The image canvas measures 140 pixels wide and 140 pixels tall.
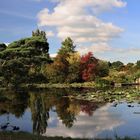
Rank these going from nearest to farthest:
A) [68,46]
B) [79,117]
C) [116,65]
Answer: [79,117]
[68,46]
[116,65]

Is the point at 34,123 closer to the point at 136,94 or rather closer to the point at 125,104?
the point at 125,104

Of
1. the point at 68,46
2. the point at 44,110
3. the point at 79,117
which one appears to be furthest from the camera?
the point at 68,46

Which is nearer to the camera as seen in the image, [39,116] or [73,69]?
[39,116]

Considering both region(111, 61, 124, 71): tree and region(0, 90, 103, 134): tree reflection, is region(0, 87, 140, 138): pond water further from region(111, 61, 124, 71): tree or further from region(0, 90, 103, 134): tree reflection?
region(111, 61, 124, 71): tree

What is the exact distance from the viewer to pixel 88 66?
68750mm

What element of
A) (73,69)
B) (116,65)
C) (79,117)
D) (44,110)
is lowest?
(79,117)

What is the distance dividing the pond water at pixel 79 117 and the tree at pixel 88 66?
2935 centimetres

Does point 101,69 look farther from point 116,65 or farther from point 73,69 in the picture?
point 116,65

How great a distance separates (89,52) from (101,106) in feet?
125

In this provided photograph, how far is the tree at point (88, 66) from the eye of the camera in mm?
68125

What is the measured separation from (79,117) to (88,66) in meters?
42.9

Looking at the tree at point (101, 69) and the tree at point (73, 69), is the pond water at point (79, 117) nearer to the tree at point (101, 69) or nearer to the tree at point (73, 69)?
the tree at point (73, 69)

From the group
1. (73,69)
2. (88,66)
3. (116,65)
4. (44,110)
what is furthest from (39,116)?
(116,65)

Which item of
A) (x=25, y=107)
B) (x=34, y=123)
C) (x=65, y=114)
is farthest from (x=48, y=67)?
(x=34, y=123)
